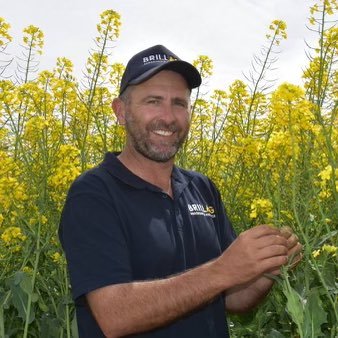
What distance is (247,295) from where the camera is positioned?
84.5 inches

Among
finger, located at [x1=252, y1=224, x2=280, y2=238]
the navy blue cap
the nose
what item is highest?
the navy blue cap

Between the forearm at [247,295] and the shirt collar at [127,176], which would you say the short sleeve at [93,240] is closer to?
the shirt collar at [127,176]

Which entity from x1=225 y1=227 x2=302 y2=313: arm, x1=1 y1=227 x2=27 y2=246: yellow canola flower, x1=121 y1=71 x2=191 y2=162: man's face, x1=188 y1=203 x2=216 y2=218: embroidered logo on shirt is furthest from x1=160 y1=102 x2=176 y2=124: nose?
x1=1 y1=227 x2=27 y2=246: yellow canola flower

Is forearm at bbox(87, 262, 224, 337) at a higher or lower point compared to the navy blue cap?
lower

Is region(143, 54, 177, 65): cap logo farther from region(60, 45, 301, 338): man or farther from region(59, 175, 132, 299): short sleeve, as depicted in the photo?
region(59, 175, 132, 299): short sleeve

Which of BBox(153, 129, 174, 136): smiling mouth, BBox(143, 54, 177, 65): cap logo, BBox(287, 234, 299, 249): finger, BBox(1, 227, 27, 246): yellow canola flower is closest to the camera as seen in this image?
BBox(287, 234, 299, 249): finger

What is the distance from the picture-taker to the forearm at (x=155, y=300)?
1616 mm

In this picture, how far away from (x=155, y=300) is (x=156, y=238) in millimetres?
257

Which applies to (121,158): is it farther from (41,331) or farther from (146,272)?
(41,331)

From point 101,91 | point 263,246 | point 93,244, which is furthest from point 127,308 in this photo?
point 101,91

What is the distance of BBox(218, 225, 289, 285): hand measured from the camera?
1548 mm

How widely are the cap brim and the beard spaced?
119 millimetres

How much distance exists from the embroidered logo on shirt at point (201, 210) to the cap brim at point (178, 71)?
37 cm

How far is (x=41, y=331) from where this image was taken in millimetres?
2805
